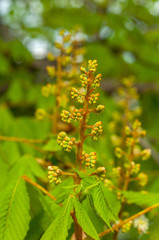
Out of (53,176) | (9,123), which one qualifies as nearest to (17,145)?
→ (9,123)

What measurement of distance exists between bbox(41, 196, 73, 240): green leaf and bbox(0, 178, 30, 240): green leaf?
0.15m

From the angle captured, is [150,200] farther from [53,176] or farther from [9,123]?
[9,123]

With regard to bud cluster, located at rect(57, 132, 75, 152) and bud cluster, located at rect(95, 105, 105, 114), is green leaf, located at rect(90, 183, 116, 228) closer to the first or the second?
bud cluster, located at rect(57, 132, 75, 152)

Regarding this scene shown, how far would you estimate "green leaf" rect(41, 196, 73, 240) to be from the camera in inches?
35.7

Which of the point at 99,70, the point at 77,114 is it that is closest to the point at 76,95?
the point at 77,114

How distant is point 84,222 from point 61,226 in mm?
80

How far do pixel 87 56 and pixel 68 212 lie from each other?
153 inches

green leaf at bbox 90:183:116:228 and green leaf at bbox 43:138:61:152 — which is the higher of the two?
green leaf at bbox 43:138:61:152

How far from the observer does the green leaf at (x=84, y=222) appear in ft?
2.96

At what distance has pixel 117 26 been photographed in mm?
3750

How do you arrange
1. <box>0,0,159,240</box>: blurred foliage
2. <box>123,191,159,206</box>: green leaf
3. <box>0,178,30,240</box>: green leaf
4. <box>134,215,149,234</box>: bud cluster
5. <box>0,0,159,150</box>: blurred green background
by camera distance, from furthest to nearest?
1. <box>0,0,159,150</box>: blurred green background
2. <box>0,0,159,240</box>: blurred foliage
3. <box>134,215,149,234</box>: bud cluster
4. <box>123,191,159,206</box>: green leaf
5. <box>0,178,30,240</box>: green leaf

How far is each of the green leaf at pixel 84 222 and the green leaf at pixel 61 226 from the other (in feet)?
0.08

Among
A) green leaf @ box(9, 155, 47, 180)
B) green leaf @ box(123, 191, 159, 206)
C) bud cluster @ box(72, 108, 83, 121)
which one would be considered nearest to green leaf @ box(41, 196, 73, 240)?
bud cluster @ box(72, 108, 83, 121)

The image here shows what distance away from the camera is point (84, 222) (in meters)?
0.92
